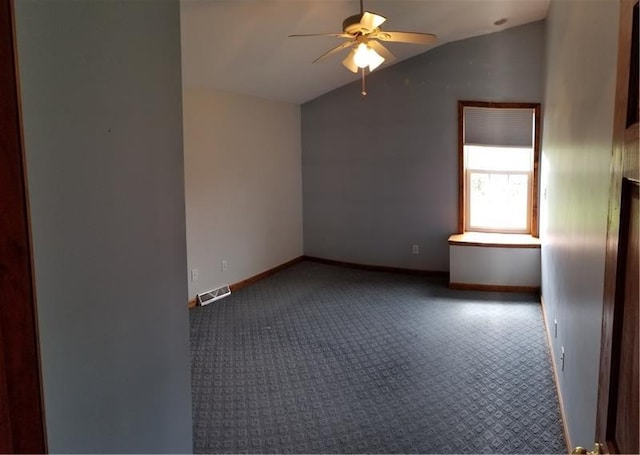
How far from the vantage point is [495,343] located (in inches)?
142

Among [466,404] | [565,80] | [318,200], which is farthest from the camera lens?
[318,200]

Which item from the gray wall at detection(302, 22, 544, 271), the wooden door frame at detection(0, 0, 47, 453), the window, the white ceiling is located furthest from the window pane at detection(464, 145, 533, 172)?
the wooden door frame at detection(0, 0, 47, 453)

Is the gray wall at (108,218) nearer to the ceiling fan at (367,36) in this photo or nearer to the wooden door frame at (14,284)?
the wooden door frame at (14,284)

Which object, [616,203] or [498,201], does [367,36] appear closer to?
[616,203]

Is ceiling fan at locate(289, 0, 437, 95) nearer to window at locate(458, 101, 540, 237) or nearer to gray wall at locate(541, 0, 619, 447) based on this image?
gray wall at locate(541, 0, 619, 447)

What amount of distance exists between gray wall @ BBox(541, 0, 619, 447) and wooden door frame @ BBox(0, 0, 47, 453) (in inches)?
65.3

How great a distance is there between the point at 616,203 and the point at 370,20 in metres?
2.39

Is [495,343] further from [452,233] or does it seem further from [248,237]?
[248,237]

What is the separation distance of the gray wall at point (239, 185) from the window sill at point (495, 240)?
2.36 m

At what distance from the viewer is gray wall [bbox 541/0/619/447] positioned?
1574 millimetres

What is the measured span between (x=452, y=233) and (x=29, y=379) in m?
5.36

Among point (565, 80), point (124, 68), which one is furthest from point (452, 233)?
point (124, 68)

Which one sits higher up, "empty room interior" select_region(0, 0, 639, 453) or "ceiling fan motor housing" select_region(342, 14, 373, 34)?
"ceiling fan motor housing" select_region(342, 14, 373, 34)

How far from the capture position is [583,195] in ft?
6.57
